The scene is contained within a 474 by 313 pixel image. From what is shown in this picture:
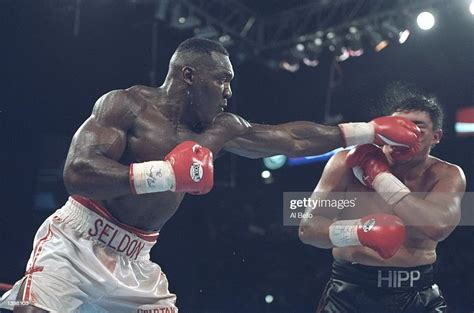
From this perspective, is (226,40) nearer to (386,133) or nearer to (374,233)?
(386,133)

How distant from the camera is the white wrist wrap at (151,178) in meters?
2.04

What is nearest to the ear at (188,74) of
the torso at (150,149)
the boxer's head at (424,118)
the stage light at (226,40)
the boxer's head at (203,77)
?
the boxer's head at (203,77)

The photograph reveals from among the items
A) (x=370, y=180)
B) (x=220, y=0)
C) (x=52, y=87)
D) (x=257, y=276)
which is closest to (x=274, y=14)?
(x=220, y=0)

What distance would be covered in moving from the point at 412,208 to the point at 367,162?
297 mm

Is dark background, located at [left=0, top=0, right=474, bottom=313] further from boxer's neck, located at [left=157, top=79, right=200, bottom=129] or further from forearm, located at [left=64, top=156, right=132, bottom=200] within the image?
forearm, located at [left=64, top=156, right=132, bottom=200]

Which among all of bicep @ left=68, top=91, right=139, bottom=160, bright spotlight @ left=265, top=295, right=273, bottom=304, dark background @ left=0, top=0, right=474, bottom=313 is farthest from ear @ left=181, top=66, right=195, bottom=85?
bright spotlight @ left=265, top=295, right=273, bottom=304

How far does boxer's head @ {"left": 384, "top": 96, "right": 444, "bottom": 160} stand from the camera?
9.30 ft

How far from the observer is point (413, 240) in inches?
108

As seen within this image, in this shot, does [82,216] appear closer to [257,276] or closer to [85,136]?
[85,136]

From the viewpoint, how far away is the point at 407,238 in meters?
2.73

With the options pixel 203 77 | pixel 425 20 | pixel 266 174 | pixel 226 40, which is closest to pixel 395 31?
pixel 425 20

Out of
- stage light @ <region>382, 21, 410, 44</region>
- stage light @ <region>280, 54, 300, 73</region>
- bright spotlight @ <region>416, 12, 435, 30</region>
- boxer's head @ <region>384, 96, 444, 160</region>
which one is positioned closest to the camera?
boxer's head @ <region>384, 96, 444, 160</region>

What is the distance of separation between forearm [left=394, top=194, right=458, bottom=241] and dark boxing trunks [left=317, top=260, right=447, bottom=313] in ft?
0.63

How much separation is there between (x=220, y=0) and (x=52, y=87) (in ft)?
5.22
